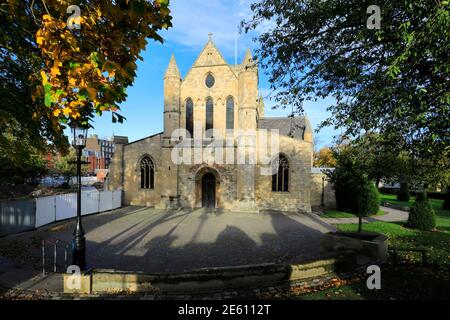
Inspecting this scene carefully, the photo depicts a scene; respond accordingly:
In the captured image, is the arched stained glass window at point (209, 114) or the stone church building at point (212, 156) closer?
the stone church building at point (212, 156)

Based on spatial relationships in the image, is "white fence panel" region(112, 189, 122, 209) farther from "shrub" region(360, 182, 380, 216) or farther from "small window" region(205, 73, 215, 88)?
"shrub" region(360, 182, 380, 216)

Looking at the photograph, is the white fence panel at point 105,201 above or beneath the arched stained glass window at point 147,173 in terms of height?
beneath

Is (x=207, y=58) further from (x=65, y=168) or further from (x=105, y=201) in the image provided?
(x=65, y=168)

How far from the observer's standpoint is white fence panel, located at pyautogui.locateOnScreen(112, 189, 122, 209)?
20.0 meters

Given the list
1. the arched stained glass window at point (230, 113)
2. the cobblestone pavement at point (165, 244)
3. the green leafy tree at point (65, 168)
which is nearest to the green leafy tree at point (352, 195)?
the cobblestone pavement at point (165, 244)

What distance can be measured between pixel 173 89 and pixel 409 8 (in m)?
18.6

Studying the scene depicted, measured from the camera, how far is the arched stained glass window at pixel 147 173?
2200cm

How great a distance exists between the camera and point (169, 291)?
212 inches

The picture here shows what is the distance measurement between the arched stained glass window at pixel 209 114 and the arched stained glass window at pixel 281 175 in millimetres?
6274

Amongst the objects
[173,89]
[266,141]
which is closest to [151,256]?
[266,141]

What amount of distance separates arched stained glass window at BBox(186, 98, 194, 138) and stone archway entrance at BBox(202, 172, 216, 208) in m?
4.06

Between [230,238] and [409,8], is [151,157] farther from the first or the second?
[409,8]

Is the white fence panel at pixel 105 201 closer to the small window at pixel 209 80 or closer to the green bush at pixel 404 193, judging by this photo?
the small window at pixel 209 80
